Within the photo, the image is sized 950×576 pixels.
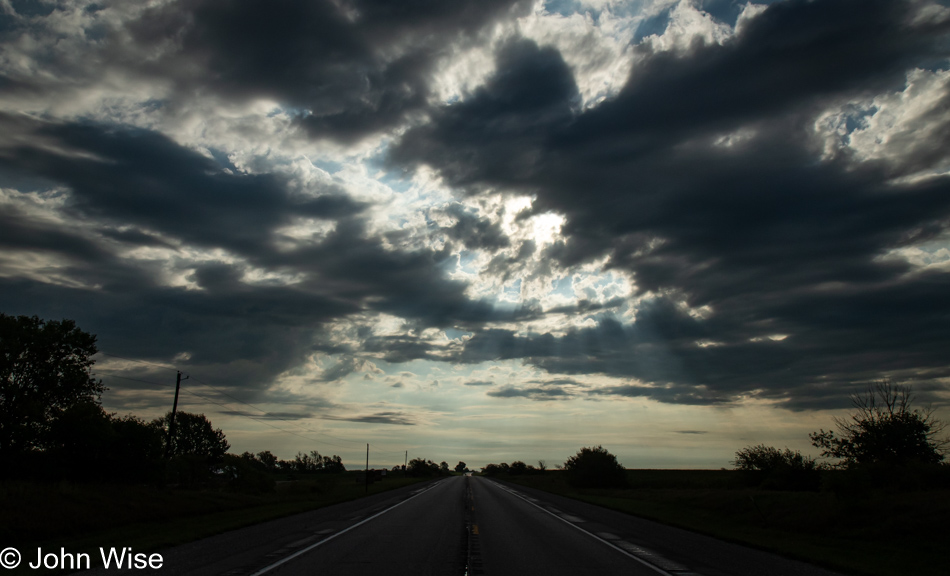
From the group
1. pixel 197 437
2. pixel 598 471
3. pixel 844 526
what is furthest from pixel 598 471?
pixel 197 437

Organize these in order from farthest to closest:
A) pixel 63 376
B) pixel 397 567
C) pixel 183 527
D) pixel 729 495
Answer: pixel 63 376
pixel 729 495
pixel 183 527
pixel 397 567

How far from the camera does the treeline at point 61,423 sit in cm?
3422

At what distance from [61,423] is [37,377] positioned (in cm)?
1161

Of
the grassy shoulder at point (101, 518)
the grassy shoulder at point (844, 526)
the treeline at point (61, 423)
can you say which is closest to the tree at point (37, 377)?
the treeline at point (61, 423)

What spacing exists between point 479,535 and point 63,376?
43.1m

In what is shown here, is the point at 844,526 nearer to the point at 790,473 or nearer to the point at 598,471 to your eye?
the point at 790,473

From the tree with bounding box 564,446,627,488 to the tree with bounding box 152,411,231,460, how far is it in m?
68.9

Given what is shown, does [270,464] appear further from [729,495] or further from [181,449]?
[729,495]

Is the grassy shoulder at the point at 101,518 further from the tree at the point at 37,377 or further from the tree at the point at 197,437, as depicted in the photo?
the tree at the point at 197,437

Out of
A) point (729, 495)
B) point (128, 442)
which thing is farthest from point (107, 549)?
point (729, 495)

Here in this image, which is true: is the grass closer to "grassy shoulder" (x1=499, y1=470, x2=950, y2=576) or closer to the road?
the road

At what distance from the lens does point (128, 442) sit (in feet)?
114

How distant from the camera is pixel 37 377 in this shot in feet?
140

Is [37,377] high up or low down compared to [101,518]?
up
